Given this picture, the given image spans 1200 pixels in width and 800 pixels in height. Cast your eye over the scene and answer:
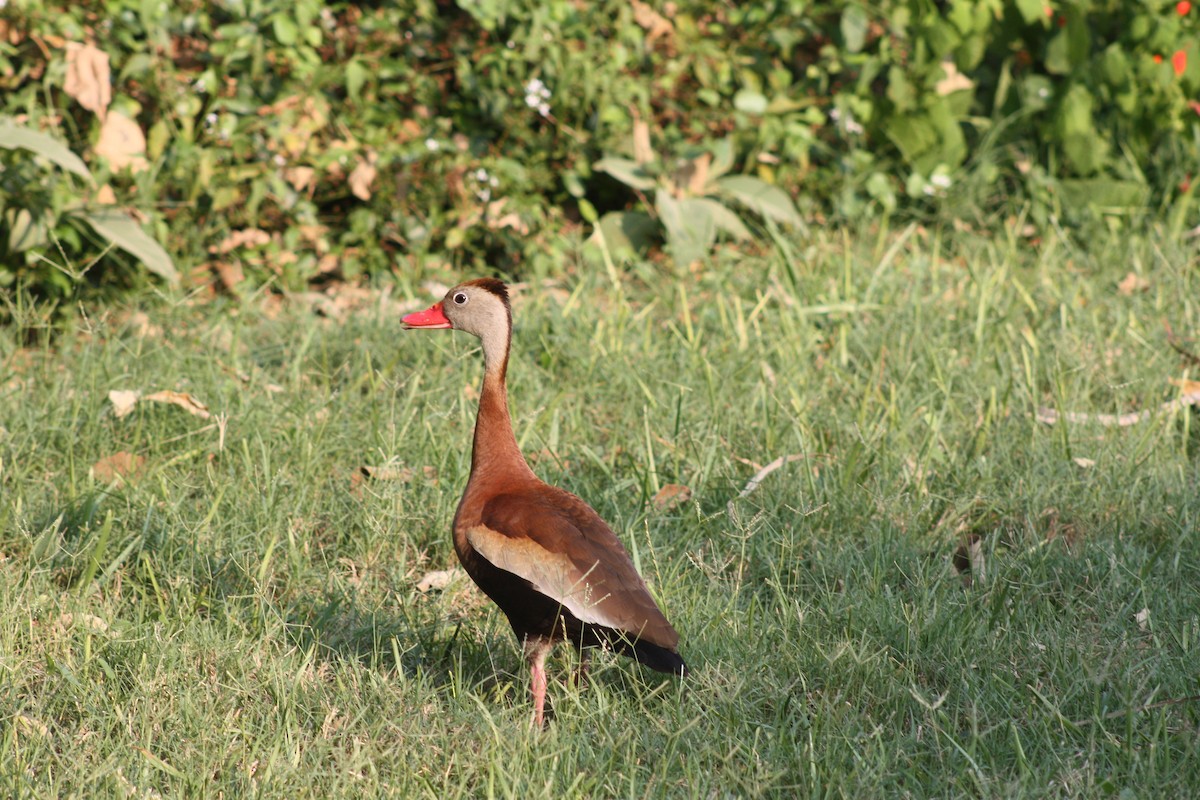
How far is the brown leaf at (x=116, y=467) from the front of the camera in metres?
4.15

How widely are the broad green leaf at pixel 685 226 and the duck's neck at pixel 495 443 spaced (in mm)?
2325

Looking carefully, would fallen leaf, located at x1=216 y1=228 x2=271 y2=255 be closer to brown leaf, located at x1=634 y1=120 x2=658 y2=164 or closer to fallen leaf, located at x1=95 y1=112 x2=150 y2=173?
fallen leaf, located at x1=95 y1=112 x2=150 y2=173

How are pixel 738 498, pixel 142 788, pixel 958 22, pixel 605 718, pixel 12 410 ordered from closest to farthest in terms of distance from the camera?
1. pixel 142 788
2. pixel 605 718
3. pixel 738 498
4. pixel 12 410
5. pixel 958 22

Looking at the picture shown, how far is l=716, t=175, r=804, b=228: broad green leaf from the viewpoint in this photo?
6.01 meters

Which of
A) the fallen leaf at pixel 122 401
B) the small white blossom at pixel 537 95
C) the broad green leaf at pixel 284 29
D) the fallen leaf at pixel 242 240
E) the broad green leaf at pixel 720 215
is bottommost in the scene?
the fallen leaf at pixel 242 240

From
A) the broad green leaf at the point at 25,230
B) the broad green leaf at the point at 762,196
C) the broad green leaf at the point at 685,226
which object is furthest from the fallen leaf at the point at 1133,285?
the broad green leaf at the point at 25,230

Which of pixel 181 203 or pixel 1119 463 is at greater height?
pixel 1119 463

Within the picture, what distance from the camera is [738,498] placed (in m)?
4.07

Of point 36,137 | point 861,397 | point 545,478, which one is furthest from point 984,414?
point 36,137

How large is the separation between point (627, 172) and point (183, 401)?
7.52ft

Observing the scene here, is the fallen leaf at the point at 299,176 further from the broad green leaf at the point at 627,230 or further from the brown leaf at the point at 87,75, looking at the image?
the broad green leaf at the point at 627,230

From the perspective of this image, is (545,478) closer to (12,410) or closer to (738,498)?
(738,498)

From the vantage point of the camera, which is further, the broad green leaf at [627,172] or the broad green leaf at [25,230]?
the broad green leaf at [627,172]

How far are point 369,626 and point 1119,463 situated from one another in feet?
7.71
